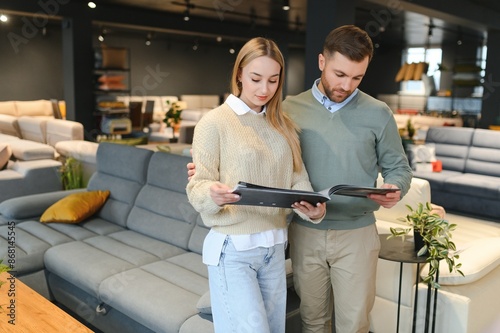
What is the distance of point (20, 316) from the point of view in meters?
2.36

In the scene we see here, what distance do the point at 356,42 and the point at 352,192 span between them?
1.73 ft

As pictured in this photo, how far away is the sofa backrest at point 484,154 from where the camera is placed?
6.24m

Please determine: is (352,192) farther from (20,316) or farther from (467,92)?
(467,92)

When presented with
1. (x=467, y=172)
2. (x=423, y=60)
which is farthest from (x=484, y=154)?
(x=423, y=60)

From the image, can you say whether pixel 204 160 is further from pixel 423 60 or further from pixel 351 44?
pixel 423 60

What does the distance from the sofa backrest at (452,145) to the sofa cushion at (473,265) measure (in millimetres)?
3982

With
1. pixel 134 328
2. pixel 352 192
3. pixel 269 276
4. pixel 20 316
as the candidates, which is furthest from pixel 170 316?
pixel 352 192

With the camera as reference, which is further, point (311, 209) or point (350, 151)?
point (350, 151)

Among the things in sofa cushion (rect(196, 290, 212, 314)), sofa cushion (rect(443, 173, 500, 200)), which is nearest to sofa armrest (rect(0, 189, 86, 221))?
sofa cushion (rect(196, 290, 212, 314))

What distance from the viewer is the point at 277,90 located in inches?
66.9

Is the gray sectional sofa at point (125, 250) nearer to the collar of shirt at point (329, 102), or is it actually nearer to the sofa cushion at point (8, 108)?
the collar of shirt at point (329, 102)

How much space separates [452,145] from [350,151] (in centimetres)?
537

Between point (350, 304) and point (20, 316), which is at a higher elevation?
point (350, 304)

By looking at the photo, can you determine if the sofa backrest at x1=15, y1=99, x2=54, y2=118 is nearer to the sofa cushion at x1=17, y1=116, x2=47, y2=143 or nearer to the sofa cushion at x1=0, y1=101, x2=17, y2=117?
the sofa cushion at x1=0, y1=101, x2=17, y2=117
